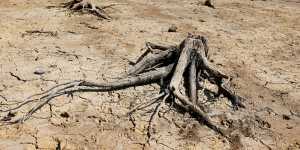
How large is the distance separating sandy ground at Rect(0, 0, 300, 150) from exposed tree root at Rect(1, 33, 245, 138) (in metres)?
0.10

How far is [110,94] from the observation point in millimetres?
5938

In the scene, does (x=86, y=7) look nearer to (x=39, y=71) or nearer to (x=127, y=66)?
(x=127, y=66)

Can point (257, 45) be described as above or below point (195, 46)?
below

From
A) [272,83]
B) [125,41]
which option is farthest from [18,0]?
[272,83]

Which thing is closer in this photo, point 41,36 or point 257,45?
point 41,36

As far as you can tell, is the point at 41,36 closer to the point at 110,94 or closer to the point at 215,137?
the point at 110,94

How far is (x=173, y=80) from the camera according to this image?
5871 millimetres

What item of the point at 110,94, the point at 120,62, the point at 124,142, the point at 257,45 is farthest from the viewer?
the point at 257,45

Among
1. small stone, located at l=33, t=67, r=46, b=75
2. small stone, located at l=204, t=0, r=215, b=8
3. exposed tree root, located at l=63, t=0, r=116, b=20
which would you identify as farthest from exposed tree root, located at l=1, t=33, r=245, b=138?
small stone, located at l=204, t=0, r=215, b=8

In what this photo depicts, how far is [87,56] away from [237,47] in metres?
2.71

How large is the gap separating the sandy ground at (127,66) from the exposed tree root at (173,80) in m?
0.10

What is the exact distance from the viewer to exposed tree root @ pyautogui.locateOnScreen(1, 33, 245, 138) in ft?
18.2

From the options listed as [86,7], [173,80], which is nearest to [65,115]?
[173,80]

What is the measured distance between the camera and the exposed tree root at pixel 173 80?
18.2ft
